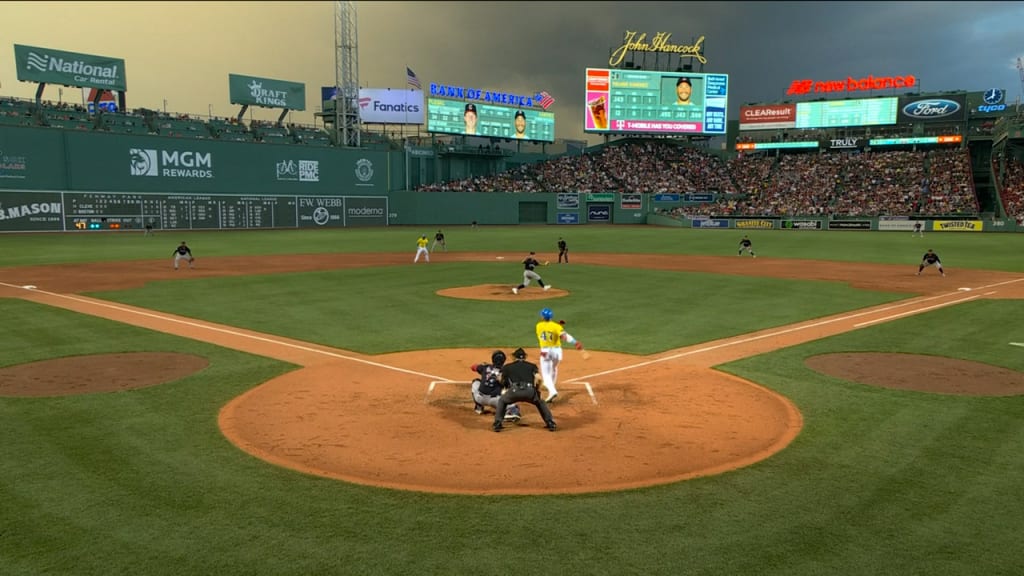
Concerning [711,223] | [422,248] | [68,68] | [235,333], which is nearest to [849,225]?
[711,223]

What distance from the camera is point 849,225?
76625 mm

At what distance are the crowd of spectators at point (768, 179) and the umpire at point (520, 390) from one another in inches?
3106

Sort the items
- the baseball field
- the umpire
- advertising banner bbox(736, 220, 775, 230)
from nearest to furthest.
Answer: the baseball field → the umpire → advertising banner bbox(736, 220, 775, 230)

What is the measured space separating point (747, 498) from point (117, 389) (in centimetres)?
1127

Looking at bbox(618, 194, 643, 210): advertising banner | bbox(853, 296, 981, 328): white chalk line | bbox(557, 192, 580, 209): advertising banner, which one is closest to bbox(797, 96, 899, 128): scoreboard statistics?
bbox(618, 194, 643, 210): advertising banner

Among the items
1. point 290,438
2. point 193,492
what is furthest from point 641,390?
point 193,492

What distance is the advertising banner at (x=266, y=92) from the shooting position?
254 feet

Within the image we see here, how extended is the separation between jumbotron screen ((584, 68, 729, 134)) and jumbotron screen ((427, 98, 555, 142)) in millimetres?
6674

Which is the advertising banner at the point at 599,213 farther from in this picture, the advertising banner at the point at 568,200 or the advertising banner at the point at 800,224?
the advertising banner at the point at 800,224

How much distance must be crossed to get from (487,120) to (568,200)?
1585 cm

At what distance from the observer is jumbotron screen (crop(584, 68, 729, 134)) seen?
9456cm

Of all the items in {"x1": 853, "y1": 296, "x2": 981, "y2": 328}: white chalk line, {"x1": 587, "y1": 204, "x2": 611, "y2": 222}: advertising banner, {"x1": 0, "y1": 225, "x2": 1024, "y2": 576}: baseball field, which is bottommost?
{"x1": 0, "y1": 225, "x2": 1024, "y2": 576}: baseball field

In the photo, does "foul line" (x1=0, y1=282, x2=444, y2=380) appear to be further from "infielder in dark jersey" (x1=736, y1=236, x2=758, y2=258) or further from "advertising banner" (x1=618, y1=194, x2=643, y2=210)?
"advertising banner" (x1=618, y1=194, x2=643, y2=210)

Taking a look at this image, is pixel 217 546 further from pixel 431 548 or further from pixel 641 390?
pixel 641 390
